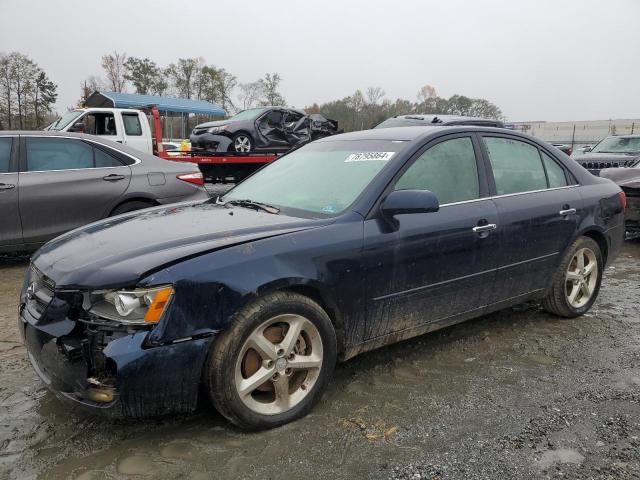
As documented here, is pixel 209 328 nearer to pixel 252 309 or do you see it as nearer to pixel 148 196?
pixel 252 309

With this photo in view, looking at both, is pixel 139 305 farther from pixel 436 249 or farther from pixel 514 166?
pixel 514 166

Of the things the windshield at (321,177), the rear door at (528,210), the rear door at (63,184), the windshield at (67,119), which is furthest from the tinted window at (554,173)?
the windshield at (67,119)

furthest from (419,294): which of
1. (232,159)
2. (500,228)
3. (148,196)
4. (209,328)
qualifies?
(232,159)

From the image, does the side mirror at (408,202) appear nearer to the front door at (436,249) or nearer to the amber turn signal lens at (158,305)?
the front door at (436,249)

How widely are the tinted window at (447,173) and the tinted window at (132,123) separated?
879 centimetres

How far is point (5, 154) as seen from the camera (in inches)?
219

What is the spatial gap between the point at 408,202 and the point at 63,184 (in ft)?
14.5

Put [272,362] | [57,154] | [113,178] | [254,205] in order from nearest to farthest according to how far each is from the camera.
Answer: [272,362]
[254,205]
[57,154]
[113,178]

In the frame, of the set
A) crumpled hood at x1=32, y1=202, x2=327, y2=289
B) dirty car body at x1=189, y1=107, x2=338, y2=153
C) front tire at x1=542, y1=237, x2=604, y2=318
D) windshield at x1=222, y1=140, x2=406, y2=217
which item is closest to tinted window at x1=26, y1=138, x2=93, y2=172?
windshield at x1=222, y1=140, x2=406, y2=217

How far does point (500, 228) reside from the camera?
11.3 feet

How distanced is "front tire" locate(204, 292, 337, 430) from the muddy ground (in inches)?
4.9

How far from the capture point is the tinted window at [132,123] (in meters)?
10.7

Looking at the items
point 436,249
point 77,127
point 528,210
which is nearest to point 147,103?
point 77,127

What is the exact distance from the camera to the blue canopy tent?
28.4 metres
